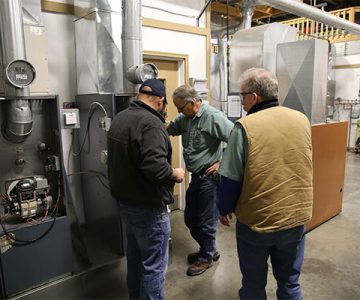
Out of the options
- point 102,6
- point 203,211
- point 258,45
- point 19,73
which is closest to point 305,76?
point 258,45

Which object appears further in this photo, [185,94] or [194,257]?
[194,257]

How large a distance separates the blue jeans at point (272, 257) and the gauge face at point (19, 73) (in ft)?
5.06

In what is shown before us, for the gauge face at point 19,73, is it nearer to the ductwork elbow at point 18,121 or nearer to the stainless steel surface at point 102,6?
the ductwork elbow at point 18,121

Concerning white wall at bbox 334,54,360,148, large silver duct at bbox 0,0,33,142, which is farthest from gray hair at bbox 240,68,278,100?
white wall at bbox 334,54,360,148

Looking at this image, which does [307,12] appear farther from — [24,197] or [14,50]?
[24,197]

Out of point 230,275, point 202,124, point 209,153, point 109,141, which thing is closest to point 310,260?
point 230,275

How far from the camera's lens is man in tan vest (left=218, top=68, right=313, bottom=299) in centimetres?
147

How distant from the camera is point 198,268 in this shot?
2543 millimetres

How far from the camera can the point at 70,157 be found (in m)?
2.94

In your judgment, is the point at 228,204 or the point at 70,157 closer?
the point at 228,204

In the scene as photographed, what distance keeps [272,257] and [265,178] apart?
0.51 m

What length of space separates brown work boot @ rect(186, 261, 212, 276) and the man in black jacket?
0.74 metres

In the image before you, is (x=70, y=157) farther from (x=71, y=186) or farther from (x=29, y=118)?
(x=29, y=118)

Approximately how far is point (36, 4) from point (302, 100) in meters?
2.47
